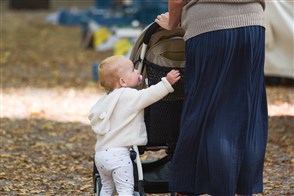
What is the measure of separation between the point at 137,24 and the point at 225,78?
10874 mm

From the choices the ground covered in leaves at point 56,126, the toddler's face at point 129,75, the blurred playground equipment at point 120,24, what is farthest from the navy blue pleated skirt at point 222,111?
the blurred playground equipment at point 120,24

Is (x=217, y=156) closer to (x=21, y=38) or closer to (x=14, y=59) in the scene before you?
(x=14, y=59)

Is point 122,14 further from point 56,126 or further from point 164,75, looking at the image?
point 164,75

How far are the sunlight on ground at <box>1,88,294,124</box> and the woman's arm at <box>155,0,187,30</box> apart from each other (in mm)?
4283

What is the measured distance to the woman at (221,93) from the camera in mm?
4469

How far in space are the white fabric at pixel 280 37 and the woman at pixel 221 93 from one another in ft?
14.4

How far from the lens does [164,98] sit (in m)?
4.95

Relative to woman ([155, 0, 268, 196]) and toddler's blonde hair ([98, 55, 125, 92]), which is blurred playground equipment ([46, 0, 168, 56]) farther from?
woman ([155, 0, 268, 196])

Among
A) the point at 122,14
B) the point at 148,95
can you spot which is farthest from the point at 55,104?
the point at 122,14

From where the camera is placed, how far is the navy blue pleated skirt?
447cm

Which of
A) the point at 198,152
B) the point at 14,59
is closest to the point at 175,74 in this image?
the point at 198,152

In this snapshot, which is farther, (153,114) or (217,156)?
(153,114)

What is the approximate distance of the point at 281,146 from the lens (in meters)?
7.68

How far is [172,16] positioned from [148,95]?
0.46 m
